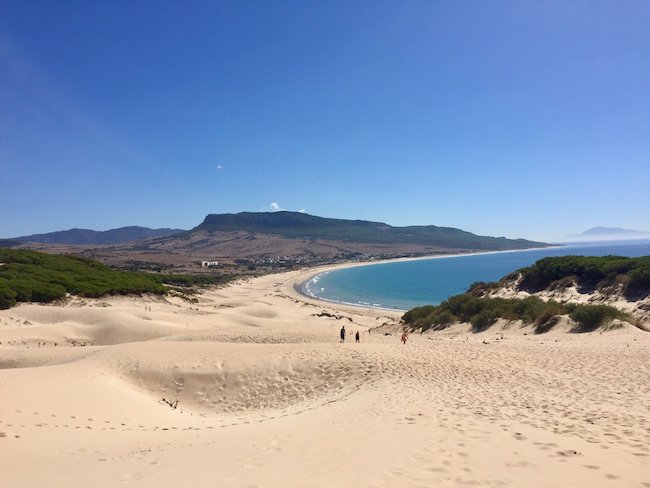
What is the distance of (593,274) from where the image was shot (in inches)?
1271

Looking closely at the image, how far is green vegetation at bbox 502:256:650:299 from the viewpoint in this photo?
27219 millimetres

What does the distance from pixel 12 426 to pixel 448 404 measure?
9488 millimetres

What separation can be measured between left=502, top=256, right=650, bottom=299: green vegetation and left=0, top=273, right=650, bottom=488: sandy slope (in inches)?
380

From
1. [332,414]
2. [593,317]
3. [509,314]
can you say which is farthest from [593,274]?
[332,414]

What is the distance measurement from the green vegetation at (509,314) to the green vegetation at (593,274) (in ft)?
18.0

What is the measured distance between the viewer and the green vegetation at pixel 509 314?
21438mm

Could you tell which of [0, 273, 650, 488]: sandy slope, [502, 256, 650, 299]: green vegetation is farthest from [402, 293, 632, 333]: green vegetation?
[502, 256, 650, 299]: green vegetation

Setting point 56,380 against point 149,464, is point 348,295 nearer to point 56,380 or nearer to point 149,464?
point 56,380

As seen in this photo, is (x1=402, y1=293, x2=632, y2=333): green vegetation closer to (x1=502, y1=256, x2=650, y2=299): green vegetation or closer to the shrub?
the shrub

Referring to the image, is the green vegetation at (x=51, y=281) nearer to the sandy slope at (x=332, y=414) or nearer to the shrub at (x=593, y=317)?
the sandy slope at (x=332, y=414)

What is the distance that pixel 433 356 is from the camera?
15.7 meters

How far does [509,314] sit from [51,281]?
4038 centimetres

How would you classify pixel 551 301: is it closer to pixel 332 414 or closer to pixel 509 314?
pixel 509 314

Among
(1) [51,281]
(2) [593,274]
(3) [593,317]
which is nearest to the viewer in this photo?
(3) [593,317]
